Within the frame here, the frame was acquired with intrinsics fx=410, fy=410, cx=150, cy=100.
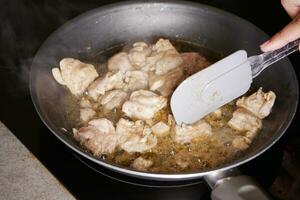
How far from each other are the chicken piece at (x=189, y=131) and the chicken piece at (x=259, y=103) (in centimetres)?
17

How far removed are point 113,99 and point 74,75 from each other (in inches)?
6.2

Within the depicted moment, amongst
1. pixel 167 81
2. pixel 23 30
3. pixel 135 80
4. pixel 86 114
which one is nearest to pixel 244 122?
pixel 167 81

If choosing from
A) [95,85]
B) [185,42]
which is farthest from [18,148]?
[185,42]

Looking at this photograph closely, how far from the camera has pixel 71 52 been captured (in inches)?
60.3

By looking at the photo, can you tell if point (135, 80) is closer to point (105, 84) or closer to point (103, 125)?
point (105, 84)

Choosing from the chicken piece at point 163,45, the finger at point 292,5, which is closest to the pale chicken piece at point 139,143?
the chicken piece at point 163,45

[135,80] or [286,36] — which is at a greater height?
[286,36]

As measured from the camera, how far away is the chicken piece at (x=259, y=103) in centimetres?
134

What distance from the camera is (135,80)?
1462 millimetres

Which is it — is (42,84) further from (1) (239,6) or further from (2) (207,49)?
(1) (239,6)

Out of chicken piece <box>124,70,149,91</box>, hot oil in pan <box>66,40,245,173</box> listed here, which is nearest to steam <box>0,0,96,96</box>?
hot oil in pan <box>66,40,245,173</box>

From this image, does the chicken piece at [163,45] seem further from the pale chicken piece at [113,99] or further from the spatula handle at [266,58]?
the spatula handle at [266,58]

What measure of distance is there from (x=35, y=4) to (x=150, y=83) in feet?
2.57

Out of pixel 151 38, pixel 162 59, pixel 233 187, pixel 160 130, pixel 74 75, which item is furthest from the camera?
pixel 151 38
